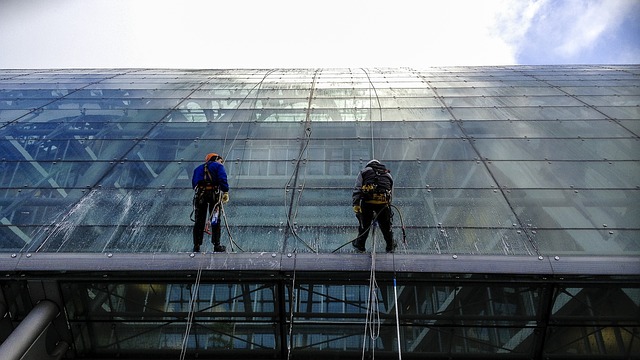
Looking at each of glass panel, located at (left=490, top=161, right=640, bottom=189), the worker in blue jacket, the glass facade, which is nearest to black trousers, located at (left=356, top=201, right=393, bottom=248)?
the glass facade

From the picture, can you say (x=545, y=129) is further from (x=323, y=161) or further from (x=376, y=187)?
(x=376, y=187)

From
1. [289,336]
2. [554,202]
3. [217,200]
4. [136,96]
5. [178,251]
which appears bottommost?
[289,336]

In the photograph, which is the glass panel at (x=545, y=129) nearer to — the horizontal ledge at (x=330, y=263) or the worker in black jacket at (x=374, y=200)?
the horizontal ledge at (x=330, y=263)

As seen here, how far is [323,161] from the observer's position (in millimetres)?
8727

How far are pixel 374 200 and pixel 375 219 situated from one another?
27cm

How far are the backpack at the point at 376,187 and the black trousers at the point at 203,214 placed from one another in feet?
6.55

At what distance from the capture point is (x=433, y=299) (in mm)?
6031

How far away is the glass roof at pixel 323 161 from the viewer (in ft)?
21.9

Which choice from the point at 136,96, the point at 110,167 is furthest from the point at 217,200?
the point at 136,96

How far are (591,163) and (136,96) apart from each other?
11.4 metres

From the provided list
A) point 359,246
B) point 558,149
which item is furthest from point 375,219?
point 558,149

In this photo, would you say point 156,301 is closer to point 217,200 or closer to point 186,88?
point 217,200

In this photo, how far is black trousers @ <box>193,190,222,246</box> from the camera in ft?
19.5

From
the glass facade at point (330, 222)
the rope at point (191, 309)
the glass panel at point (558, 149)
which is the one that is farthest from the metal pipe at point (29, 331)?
the glass panel at point (558, 149)
